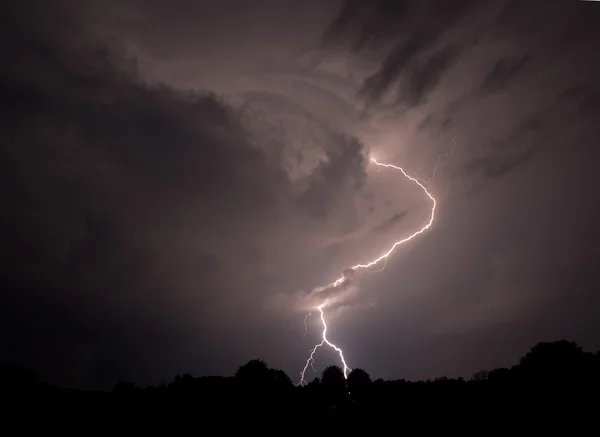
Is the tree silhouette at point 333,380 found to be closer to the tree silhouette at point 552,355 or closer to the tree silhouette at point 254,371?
the tree silhouette at point 254,371

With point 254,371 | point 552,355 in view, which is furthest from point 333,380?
point 552,355

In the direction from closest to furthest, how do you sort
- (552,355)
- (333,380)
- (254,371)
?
(552,355)
(254,371)
(333,380)

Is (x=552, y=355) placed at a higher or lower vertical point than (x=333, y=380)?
lower

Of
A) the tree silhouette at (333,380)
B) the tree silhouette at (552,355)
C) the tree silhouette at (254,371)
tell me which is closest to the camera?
the tree silhouette at (552,355)

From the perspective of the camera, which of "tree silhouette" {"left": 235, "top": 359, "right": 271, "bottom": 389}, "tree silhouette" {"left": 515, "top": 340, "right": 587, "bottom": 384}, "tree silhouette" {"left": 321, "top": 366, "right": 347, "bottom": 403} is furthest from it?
"tree silhouette" {"left": 321, "top": 366, "right": 347, "bottom": 403}

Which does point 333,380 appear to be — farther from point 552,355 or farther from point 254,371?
point 552,355

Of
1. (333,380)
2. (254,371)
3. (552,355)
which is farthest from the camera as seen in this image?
(333,380)

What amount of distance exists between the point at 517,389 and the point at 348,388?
177 ft

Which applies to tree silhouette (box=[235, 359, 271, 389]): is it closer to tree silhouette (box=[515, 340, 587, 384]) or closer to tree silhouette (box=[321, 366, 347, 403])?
tree silhouette (box=[321, 366, 347, 403])

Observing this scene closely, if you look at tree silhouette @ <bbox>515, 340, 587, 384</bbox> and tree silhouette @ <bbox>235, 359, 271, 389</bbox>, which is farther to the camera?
tree silhouette @ <bbox>235, 359, 271, 389</bbox>

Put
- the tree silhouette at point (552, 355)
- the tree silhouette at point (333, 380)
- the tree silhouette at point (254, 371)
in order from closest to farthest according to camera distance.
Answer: the tree silhouette at point (552, 355) < the tree silhouette at point (254, 371) < the tree silhouette at point (333, 380)

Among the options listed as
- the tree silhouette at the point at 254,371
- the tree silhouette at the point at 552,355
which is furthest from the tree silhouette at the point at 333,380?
the tree silhouette at the point at 552,355

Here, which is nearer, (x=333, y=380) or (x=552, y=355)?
(x=552, y=355)

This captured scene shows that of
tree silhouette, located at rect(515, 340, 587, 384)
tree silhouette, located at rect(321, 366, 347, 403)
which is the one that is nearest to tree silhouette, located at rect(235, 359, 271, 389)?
tree silhouette, located at rect(321, 366, 347, 403)
